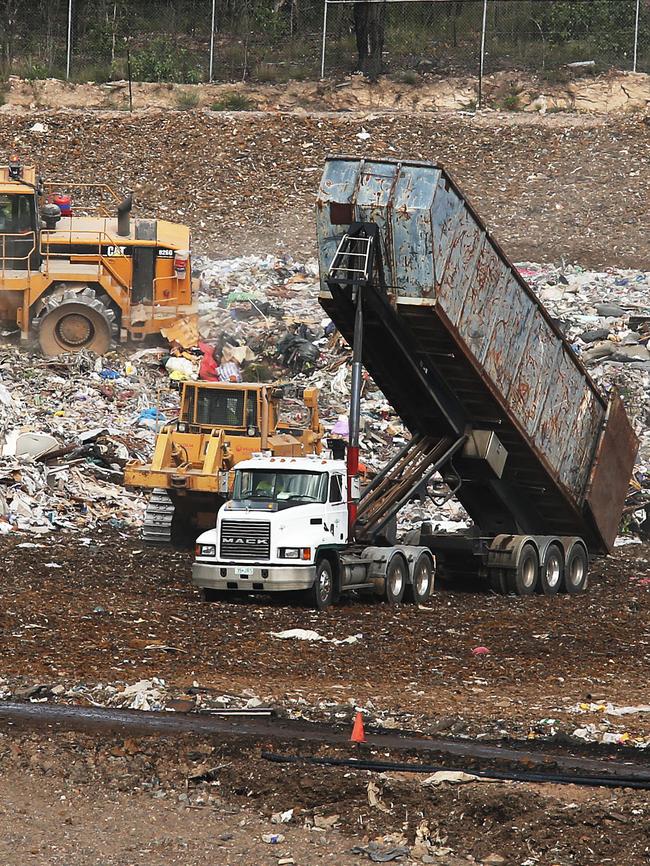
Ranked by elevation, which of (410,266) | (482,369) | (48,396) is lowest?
(48,396)

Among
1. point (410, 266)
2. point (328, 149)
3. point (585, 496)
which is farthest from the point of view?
point (328, 149)

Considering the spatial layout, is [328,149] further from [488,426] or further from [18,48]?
[488,426]

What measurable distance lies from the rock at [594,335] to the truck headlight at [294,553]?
483 inches

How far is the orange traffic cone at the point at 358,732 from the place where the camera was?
1027 cm

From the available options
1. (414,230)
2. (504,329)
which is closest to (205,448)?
(504,329)

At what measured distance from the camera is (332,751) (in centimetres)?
995

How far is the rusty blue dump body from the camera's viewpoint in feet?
49.3

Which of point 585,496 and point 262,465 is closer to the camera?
point 262,465

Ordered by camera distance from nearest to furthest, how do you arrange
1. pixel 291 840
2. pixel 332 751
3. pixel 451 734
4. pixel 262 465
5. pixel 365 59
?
pixel 291 840 < pixel 332 751 < pixel 451 734 < pixel 262 465 < pixel 365 59

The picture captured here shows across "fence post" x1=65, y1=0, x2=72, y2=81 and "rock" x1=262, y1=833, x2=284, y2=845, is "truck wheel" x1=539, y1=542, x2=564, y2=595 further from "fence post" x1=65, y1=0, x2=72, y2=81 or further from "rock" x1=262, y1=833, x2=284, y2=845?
"fence post" x1=65, y1=0, x2=72, y2=81

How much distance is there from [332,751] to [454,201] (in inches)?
277

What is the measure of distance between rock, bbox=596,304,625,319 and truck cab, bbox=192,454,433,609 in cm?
1204

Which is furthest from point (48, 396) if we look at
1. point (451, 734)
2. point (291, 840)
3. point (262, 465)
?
point (291, 840)

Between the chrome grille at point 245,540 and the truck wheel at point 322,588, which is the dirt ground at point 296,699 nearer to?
the truck wheel at point 322,588
